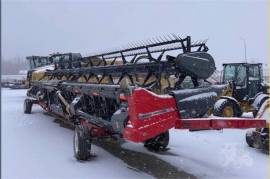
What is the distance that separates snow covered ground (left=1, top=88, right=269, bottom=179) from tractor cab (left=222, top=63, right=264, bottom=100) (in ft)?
12.0

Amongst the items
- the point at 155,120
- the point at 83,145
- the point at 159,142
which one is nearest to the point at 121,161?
the point at 83,145

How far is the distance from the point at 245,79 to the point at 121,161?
7.64 meters

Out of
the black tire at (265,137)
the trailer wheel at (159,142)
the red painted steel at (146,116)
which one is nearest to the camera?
the red painted steel at (146,116)

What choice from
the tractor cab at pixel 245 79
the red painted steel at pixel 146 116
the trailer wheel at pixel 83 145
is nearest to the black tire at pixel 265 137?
the red painted steel at pixel 146 116

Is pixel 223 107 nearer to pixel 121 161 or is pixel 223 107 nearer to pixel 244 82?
pixel 121 161

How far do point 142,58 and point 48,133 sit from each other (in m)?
3.69

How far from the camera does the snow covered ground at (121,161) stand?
5789mm

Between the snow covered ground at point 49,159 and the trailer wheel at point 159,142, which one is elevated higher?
the trailer wheel at point 159,142

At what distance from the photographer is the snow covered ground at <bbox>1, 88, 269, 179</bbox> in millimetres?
5789

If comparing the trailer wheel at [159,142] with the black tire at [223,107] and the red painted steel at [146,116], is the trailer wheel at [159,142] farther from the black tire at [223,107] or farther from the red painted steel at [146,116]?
the red painted steel at [146,116]

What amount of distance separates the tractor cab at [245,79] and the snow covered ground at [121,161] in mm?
3649

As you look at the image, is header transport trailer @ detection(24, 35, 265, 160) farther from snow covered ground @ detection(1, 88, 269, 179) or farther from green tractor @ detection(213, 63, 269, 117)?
green tractor @ detection(213, 63, 269, 117)

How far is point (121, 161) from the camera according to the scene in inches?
258

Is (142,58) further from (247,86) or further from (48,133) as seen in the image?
(247,86)
